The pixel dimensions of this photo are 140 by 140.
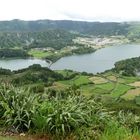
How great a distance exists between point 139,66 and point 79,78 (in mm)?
39406

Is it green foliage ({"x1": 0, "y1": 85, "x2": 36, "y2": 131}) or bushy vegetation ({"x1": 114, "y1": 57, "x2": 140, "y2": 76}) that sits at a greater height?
green foliage ({"x1": 0, "y1": 85, "x2": 36, "y2": 131})

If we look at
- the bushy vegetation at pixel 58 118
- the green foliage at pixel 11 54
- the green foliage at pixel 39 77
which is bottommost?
the green foliage at pixel 11 54

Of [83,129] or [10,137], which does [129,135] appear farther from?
[10,137]

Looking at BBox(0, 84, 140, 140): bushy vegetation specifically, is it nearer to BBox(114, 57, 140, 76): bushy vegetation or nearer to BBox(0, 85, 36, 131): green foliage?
BBox(0, 85, 36, 131): green foliage

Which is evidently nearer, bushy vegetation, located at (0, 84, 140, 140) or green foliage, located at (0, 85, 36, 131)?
bushy vegetation, located at (0, 84, 140, 140)

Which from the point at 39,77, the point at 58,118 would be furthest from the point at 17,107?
the point at 39,77

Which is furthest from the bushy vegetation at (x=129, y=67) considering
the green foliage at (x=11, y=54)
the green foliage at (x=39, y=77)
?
the green foliage at (x=11, y=54)

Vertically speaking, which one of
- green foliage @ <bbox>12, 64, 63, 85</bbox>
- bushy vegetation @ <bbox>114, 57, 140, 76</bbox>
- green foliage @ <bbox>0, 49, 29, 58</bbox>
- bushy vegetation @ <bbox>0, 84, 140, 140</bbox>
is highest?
bushy vegetation @ <bbox>0, 84, 140, 140</bbox>

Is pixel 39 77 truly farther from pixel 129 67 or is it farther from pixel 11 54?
pixel 11 54

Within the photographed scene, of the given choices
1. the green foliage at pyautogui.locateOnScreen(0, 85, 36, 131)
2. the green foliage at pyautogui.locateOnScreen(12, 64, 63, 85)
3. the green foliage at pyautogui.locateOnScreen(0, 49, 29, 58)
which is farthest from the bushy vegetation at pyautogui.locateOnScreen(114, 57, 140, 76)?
the green foliage at pyautogui.locateOnScreen(0, 85, 36, 131)

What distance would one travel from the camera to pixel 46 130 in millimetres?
7738

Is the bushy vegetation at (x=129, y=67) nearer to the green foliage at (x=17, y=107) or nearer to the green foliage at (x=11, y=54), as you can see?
the green foliage at (x=11, y=54)

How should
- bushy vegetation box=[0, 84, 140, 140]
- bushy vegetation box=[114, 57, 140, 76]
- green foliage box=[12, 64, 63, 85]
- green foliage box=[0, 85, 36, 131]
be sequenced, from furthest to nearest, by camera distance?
1. bushy vegetation box=[114, 57, 140, 76]
2. green foliage box=[12, 64, 63, 85]
3. green foliage box=[0, 85, 36, 131]
4. bushy vegetation box=[0, 84, 140, 140]

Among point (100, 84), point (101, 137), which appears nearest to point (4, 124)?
point (101, 137)
